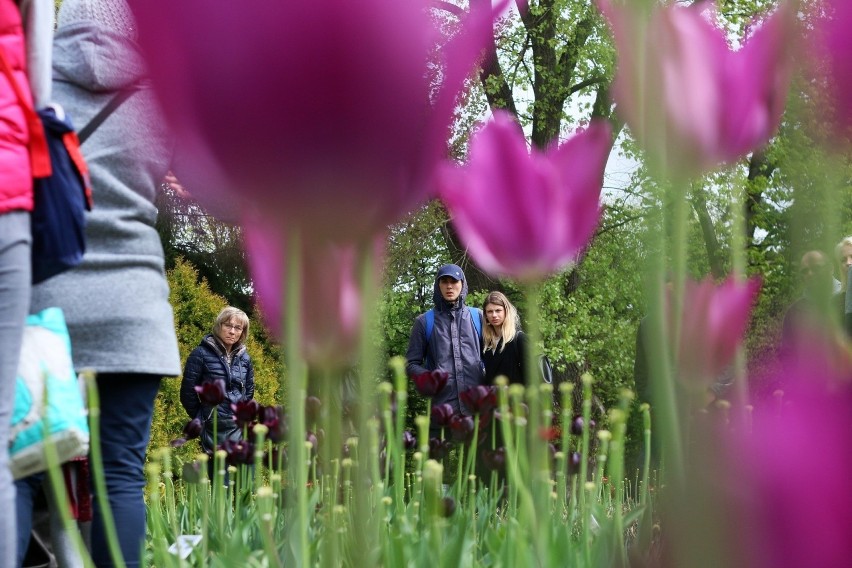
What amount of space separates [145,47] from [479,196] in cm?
15

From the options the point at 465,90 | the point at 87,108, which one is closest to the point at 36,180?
the point at 87,108

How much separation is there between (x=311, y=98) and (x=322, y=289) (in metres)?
0.04

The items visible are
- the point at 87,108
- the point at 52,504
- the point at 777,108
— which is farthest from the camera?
the point at 52,504

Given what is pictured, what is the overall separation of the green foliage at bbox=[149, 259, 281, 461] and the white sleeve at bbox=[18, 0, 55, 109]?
3725 mm

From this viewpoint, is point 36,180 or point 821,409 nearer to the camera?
point 821,409

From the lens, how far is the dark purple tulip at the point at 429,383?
189 centimetres

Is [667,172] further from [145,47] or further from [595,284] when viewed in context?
[595,284]

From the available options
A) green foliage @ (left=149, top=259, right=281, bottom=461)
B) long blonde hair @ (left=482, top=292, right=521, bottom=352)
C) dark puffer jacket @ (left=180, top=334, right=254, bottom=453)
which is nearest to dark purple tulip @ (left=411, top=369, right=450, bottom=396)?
long blonde hair @ (left=482, top=292, right=521, bottom=352)

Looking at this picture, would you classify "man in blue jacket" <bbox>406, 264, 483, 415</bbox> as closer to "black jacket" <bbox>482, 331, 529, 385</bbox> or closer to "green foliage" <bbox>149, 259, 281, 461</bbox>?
"black jacket" <bbox>482, 331, 529, 385</bbox>

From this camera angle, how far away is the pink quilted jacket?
42.6 inches

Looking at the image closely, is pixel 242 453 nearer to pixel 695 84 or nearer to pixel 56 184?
pixel 56 184

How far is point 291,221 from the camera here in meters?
0.15

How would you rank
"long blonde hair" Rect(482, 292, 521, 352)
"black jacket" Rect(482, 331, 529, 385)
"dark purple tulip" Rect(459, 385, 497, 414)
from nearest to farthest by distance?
"dark purple tulip" Rect(459, 385, 497, 414) < "black jacket" Rect(482, 331, 529, 385) < "long blonde hair" Rect(482, 292, 521, 352)

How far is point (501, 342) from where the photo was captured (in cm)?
409
